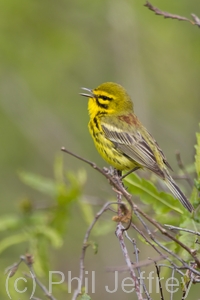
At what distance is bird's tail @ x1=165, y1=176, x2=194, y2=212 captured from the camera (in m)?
4.91

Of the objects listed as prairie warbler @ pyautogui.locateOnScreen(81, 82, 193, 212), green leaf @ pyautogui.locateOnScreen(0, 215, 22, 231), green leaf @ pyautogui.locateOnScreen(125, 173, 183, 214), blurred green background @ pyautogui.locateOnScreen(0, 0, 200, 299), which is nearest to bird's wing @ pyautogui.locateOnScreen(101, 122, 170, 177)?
prairie warbler @ pyautogui.locateOnScreen(81, 82, 193, 212)

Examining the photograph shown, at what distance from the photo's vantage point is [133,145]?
671cm

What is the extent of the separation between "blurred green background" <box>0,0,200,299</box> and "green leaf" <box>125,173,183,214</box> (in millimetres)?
4651

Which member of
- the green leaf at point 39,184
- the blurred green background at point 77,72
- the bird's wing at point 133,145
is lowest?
the green leaf at point 39,184

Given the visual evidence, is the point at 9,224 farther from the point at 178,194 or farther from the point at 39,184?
the point at 178,194

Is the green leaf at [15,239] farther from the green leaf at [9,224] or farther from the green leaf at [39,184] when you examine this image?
the green leaf at [39,184]

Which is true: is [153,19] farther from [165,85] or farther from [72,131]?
[72,131]

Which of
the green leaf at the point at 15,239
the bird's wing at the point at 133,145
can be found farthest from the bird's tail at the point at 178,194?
the green leaf at the point at 15,239

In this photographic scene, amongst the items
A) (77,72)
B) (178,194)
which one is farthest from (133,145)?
(77,72)

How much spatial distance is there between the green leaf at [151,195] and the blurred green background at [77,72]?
183 inches

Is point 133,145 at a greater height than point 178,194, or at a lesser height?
greater

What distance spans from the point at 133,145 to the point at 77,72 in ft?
15.6

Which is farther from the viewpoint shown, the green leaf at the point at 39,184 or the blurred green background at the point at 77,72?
the blurred green background at the point at 77,72

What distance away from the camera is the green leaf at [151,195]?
510 cm
